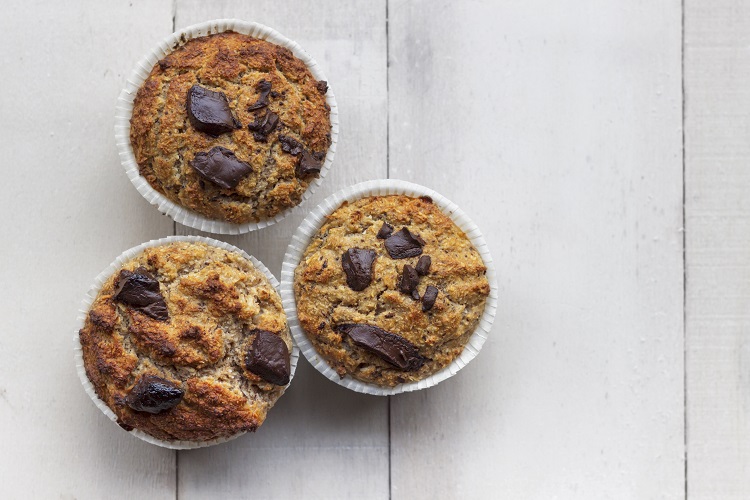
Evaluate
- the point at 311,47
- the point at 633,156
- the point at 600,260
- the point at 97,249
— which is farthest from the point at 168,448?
the point at 633,156

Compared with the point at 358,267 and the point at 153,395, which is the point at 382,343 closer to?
the point at 358,267

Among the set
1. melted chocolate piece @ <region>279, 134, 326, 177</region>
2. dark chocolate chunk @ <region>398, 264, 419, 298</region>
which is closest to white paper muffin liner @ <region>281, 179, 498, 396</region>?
melted chocolate piece @ <region>279, 134, 326, 177</region>

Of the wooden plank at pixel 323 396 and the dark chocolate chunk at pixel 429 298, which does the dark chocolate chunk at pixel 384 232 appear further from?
the wooden plank at pixel 323 396

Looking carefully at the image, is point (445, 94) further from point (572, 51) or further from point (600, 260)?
point (600, 260)

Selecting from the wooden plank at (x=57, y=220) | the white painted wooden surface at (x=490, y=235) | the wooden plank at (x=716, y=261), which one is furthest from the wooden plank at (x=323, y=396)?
the wooden plank at (x=716, y=261)

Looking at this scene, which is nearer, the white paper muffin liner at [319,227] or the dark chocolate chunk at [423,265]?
the dark chocolate chunk at [423,265]

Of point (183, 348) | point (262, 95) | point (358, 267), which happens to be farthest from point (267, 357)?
point (262, 95)

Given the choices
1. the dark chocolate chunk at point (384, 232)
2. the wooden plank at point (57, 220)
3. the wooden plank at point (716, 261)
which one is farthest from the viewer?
the wooden plank at point (716, 261)
